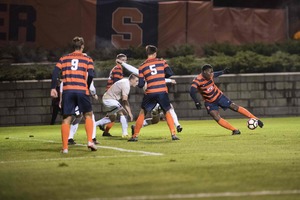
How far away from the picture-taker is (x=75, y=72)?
46.5ft

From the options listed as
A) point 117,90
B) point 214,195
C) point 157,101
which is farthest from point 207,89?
point 214,195

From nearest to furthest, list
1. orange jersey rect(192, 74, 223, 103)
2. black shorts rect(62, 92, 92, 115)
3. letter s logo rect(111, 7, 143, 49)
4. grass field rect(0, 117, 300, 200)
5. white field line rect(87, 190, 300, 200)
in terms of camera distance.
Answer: white field line rect(87, 190, 300, 200)
grass field rect(0, 117, 300, 200)
black shorts rect(62, 92, 92, 115)
orange jersey rect(192, 74, 223, 103)
letter s logo rect(111, 7, 143, 49)

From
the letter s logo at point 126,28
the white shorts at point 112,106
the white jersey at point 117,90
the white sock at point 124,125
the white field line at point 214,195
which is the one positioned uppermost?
the letter s logo at point 126,28

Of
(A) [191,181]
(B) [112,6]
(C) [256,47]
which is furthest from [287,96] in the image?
(A) [191,181]

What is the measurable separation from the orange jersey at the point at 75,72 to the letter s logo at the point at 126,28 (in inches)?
615

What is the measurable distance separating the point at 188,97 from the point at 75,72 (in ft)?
45.9

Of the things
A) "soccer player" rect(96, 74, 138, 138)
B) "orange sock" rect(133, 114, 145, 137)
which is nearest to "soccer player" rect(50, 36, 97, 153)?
"orange sock" rect(133, 114, 145, 137)

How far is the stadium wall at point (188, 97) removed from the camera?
27016mm

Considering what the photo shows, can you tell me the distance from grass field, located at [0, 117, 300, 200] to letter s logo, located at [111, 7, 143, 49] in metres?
13.5

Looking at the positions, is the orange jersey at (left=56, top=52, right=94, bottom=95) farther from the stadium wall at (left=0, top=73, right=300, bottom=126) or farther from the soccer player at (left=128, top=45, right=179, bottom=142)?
the stadium wall at (left=0, top=73, right=300, bottom=126)

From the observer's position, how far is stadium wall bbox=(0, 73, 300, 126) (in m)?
27.0

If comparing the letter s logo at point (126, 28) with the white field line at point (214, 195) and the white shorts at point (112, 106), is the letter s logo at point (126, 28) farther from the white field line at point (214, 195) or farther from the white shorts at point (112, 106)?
the white field line at point (214, 195)

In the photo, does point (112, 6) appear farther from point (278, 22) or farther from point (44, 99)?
point (278, 22)

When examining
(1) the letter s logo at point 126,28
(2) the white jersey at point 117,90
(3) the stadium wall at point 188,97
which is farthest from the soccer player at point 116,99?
(1) the letter s logo at point 126,28
